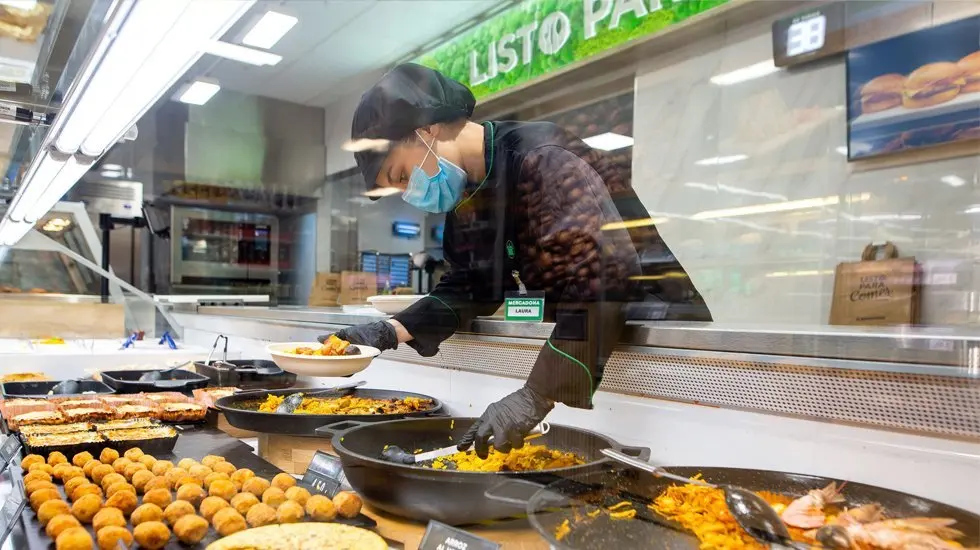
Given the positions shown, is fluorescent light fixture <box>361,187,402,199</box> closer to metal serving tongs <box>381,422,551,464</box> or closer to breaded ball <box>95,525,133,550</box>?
metal serving tongs <box>381,422,551,464</box>

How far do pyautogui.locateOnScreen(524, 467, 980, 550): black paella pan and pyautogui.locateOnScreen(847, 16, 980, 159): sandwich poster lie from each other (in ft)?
8.27

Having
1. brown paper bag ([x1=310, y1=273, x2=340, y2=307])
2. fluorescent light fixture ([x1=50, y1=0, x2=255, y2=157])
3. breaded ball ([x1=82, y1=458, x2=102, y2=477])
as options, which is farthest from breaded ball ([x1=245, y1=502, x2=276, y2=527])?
brown paper bag ([x1=310, y1=273, x2=340, y2=307])

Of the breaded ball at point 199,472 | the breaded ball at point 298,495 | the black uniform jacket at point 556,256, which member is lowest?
the breaded ball at point 199,472

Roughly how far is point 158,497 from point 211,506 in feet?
0.40

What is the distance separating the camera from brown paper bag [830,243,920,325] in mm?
2756

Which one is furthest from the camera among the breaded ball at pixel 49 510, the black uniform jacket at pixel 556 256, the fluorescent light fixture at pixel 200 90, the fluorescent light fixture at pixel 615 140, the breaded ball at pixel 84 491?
the fluorescent light fixture at pixel 200 90

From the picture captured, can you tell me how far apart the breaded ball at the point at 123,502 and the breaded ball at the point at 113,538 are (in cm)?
12

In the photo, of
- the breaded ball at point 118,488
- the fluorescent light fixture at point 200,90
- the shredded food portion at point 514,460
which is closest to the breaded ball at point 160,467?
the breaded ball at point 118,488

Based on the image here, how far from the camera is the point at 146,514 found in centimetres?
110

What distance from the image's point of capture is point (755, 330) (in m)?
1.20

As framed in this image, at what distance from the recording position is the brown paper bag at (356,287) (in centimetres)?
419

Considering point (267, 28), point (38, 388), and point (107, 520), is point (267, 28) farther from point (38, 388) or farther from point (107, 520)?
point (107, 520)

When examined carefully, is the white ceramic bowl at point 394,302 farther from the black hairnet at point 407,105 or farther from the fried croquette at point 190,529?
the fried croquette at point 190,529

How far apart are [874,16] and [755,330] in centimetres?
272
